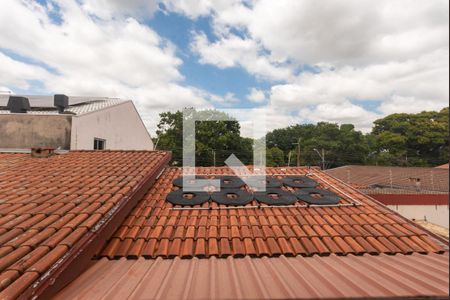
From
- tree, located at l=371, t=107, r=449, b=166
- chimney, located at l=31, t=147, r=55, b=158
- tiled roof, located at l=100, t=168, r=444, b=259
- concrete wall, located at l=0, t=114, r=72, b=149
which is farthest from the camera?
tree, located at l=371, t=107, r=449, b=166

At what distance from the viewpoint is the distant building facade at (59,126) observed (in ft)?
30.4

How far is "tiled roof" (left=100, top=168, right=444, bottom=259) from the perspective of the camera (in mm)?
3709

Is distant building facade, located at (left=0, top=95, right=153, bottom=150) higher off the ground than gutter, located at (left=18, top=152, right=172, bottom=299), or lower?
higher

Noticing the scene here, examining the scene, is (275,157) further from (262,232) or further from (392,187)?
(262,232)

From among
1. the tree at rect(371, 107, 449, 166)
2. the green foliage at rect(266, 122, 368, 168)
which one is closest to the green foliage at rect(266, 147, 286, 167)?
the green foliage at rect(266, 122, 368, 168)

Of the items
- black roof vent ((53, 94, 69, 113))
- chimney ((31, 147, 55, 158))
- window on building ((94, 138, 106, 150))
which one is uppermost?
black roof vent ((53, 94, 69, 113))

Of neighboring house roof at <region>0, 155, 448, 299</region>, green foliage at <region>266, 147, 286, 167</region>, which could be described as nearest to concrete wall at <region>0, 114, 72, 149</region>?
neighboring house roof at <region>0, 155, 448, 299</region>

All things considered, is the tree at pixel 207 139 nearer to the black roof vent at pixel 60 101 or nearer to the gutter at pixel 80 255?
the black roof vent at pixel 60 101

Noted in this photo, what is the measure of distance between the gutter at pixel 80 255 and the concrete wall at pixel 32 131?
6.36 metres

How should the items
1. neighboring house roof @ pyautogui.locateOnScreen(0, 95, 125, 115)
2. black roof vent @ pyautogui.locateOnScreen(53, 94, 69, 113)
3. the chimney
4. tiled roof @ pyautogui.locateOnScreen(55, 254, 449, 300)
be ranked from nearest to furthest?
tiled roof @ pyautogui.locateOnScreen(55, 254, 449, 300) → the chimney → black roof vent @ pyautogui.locateOnScreen(53, 94, 69, 113) → neighboring house roof @ pyautogui.locateOnScreen(0, 95, 125, 115)

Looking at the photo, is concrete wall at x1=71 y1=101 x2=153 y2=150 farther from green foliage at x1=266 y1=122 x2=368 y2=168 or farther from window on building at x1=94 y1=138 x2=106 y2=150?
green foliage at x1=266 y1=122 x2=368 y2=168

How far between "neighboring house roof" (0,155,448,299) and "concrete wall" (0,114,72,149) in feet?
11.6

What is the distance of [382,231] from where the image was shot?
4328 millimetres

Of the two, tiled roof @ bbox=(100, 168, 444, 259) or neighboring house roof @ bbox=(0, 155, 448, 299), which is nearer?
neighboring house roof @ bbox=(0, 155, 448, 299)
